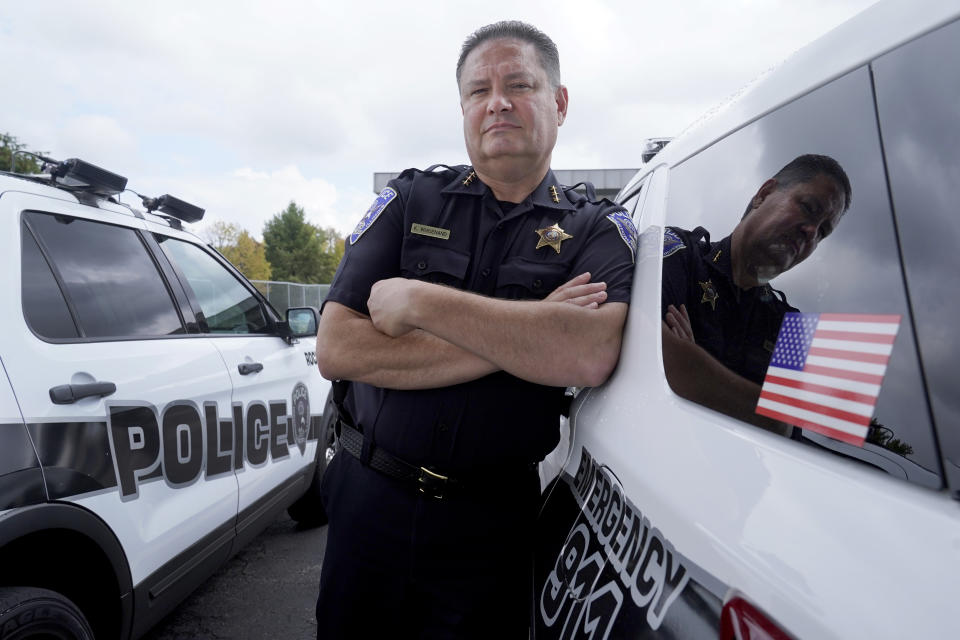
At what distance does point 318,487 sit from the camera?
11.5 feet

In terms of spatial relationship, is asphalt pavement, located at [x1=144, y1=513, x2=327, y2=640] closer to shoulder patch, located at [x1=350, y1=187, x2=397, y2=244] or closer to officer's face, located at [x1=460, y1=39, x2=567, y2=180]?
shoulder patch, located at [x1=350, y1=187, x2=397, y2=244]

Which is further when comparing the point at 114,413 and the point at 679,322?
the point at 114,413

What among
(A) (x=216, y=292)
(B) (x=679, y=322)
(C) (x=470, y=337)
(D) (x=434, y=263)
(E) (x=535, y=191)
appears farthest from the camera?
(A) (x=216, y=292)

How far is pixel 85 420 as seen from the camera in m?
1.60

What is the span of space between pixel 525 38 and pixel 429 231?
58 cm

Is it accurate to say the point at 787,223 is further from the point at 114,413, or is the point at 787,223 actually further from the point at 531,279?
the point at 114,413

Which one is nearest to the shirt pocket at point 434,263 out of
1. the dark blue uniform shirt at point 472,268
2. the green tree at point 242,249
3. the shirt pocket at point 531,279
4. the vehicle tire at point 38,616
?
the dark blue uniform shirt at point 472,268

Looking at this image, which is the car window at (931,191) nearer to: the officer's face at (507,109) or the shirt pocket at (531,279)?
the shirt pocket at (531,279)

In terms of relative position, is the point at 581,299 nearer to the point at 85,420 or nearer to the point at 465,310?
the point at 465,310

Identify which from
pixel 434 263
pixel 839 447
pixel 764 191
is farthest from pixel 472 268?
pixel 839 447

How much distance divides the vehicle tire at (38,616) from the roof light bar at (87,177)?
1.28m

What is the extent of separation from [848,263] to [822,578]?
0.34 metres

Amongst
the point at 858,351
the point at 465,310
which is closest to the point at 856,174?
the point at 858,351

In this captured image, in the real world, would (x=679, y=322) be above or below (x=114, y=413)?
above
